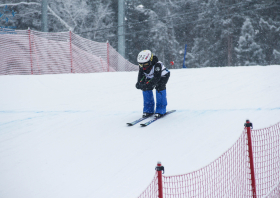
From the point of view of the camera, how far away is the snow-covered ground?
15.7 ft

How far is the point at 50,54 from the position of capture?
1647cm

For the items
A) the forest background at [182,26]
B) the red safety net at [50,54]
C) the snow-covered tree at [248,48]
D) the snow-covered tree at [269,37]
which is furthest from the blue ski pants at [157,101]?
the snow-covered tree at [269,37]

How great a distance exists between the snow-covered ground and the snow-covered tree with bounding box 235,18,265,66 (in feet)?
68.4

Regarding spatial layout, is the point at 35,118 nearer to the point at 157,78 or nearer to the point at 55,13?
the point at 157,78

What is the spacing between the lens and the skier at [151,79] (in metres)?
6.76

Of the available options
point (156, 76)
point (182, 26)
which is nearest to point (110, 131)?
point (156, 76)

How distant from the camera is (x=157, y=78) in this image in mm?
6855

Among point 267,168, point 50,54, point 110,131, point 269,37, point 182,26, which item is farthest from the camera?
point 182,26

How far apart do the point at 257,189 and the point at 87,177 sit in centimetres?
254

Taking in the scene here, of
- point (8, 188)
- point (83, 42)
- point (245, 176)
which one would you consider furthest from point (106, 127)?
point (83, 42)

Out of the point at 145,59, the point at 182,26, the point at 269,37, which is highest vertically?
the point at 182,26

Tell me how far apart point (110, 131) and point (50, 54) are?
10975 millimetres

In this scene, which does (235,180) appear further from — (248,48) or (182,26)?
(182,26)

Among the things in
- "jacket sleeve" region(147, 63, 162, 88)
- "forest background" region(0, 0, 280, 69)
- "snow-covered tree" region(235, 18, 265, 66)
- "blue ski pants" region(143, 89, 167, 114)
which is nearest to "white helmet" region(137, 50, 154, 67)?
"jacket sleeve" region(147, 63, 162, 88)
